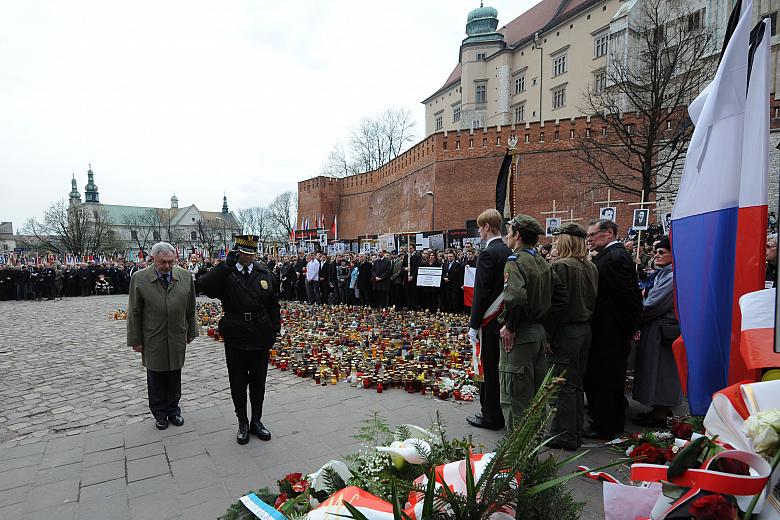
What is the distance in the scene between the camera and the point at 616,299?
13.8 feet

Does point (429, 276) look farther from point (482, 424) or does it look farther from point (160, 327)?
point (160, 327)

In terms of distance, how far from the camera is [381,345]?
825 cm

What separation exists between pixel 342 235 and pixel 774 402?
48.0m

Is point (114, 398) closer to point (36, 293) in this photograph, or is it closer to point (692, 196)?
point (692, 196)

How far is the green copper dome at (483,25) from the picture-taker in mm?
48438

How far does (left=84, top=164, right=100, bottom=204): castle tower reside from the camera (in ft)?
314

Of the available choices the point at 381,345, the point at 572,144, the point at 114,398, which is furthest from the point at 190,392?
the point at 572,144

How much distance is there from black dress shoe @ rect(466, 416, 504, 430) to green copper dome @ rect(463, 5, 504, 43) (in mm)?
51632

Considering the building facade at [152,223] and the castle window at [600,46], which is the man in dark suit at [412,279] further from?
the building facade at [152,223]

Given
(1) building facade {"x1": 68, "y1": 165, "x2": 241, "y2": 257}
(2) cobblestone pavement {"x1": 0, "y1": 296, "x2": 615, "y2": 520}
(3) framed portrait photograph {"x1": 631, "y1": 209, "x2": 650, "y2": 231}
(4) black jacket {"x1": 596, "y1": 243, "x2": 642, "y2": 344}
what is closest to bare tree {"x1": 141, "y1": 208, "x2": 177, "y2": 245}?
(1) building facade {"x1": 68, "y1": 165, "x2": 241, "y2": 257}

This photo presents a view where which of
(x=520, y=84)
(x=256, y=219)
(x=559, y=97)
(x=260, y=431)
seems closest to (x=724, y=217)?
(x=260, y=431)

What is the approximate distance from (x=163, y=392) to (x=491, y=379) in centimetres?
355

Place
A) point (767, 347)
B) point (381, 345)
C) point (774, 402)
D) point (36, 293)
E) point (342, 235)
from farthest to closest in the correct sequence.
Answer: point (342, 235), point (36, 293), point (381, 345), point (767, 347), point (774, 402)

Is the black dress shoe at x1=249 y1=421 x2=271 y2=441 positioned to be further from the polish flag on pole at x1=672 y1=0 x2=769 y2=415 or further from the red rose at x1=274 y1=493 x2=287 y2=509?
the polish flag on pole at x1=672 y1=0 x2=769 y2=415
